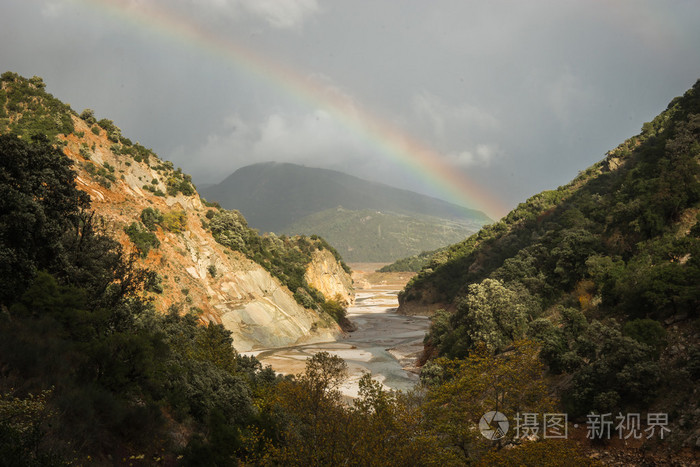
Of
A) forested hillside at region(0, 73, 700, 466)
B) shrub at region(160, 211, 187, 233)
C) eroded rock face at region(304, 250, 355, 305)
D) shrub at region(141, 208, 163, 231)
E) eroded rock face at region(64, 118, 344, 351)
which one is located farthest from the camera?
eroded rock face at region(304, 250, 355, 305)

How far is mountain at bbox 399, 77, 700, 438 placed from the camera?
22.5 meters

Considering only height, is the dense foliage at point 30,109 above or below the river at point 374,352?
above

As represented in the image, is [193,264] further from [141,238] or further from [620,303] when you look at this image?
[620,303]

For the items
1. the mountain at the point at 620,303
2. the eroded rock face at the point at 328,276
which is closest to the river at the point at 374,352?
the mountain at the point at 620,303

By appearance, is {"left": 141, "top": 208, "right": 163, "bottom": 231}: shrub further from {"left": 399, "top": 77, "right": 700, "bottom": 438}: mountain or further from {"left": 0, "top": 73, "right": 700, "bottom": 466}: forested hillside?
{"left": 399, "top": 77, "right": 700, "bottom": 438}: mountain

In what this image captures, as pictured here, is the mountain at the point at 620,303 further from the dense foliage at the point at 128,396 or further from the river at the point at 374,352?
the dense foliage at the point at 128,396

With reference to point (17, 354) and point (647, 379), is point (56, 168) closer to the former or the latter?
point (17, 354)

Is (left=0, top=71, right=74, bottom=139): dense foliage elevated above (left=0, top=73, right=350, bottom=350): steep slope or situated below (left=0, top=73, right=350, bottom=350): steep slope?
above

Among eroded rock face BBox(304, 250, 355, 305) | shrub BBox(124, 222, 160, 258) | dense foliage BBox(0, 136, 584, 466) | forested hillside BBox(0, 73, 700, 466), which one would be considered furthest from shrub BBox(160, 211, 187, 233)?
eroded rock face BBox(304, 250, 355, 305)

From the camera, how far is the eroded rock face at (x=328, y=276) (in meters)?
128

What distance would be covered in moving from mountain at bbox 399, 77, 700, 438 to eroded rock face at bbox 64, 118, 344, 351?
25.9 meters

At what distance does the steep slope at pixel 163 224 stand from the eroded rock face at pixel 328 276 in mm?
52066

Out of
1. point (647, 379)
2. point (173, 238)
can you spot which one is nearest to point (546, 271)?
point (647, 379)

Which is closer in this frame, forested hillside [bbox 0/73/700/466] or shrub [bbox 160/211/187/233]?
forested hillside [bbox 0/73/700/466]
